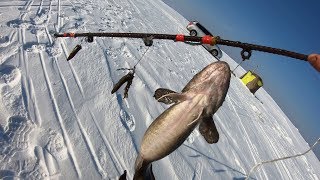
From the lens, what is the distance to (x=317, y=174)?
47.4ft

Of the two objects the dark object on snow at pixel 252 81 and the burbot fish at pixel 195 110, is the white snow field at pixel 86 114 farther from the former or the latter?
the dark object on snow at pixel 252 81

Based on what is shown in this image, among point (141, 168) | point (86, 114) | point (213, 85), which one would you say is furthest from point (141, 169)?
point (86, 114)

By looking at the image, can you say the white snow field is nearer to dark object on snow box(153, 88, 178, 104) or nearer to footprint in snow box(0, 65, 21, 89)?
footprint in snow box(0, 65, 21, 89)

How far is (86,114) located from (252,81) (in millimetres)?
14175

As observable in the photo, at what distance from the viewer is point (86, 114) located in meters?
6.87

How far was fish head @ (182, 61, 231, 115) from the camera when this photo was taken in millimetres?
2311

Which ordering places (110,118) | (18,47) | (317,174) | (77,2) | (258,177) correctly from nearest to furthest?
(110,118)
(18,47)
(258,177)
(317,174)
(77,2)

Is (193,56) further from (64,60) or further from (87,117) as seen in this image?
(87,117)

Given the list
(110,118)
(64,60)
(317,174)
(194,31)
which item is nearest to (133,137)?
(110,118)

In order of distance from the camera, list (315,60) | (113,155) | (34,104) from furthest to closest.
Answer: (34,104) < (113,155) < (315,60)

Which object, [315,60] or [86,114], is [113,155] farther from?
[315,60]

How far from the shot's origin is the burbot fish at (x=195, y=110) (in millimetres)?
2324

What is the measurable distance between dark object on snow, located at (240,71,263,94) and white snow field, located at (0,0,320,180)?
5530 millimetres

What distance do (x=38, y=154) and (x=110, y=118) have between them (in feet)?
6.47
